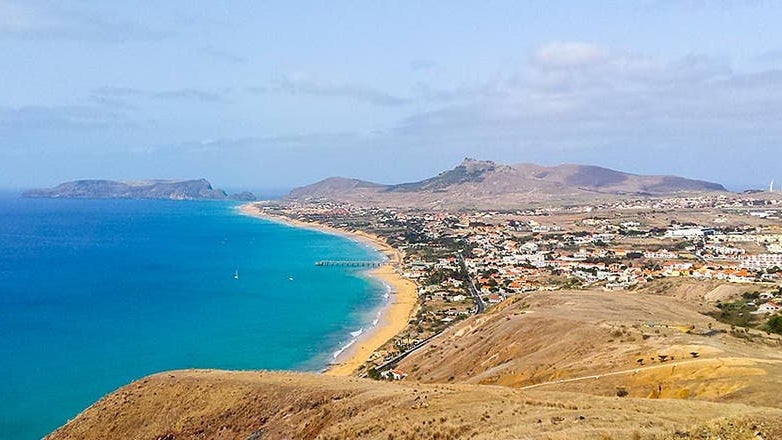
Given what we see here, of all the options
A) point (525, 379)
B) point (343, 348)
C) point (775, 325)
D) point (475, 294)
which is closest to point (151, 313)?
point (343, 348)

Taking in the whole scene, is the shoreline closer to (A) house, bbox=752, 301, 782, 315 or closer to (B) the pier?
(B) the pier

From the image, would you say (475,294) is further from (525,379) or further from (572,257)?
(525,379)

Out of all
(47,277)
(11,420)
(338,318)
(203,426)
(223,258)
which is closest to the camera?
(203,426)

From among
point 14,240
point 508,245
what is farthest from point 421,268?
point 14,240

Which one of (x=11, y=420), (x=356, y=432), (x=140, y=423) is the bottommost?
(x=11, y=420)

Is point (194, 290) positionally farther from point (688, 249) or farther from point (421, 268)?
point (688, 249)

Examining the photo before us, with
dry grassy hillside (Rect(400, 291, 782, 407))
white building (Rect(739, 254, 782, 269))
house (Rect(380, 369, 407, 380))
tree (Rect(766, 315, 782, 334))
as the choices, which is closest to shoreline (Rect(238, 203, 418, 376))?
house (Rect(380, 369, 407, 380))
